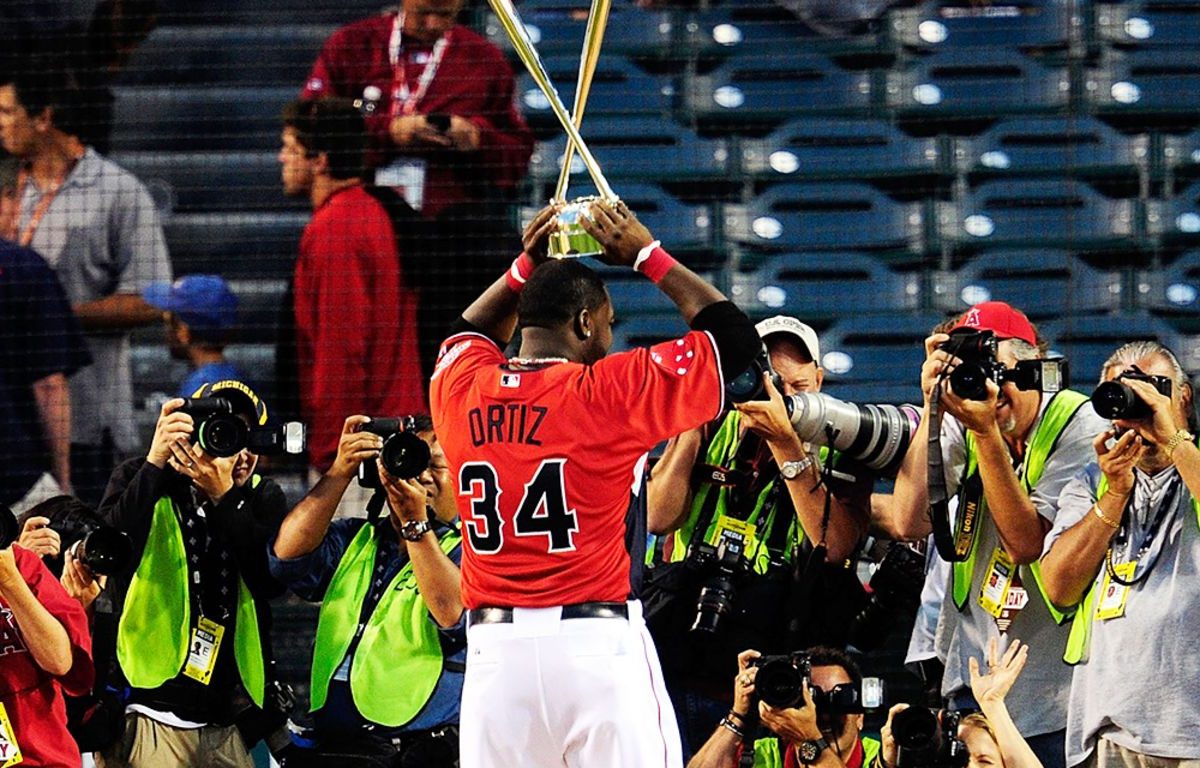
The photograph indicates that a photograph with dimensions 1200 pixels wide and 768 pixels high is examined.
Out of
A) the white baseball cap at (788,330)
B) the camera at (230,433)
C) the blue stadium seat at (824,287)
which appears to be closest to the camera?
the camera at (230,433)

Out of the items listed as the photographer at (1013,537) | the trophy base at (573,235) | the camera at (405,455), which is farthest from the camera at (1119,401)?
the camera at (405,455)

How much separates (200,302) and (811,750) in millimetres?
3586

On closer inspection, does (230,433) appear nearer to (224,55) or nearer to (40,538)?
(40,538)

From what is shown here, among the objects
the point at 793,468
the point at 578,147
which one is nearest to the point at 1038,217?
the point at 793,468

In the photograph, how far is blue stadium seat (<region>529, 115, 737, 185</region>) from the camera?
306 inches

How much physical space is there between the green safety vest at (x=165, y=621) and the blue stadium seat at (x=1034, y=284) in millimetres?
3408

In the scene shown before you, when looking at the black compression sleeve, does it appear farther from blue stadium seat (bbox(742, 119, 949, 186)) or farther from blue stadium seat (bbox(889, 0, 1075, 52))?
blue stadium seat (bbox(889, 0, 1075, 52))

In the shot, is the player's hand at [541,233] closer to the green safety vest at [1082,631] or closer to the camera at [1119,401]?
the camera at [1119,401]

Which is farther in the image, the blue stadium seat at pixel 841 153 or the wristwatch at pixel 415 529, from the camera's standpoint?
the blue stadium seat at pixel 841 153

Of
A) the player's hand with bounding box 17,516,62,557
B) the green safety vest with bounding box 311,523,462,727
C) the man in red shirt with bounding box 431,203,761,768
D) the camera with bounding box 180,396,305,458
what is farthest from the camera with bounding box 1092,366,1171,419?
the player's hand with bounding box 17,516,62,557

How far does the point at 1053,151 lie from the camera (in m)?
7.70

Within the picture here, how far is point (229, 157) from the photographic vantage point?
26.8ft

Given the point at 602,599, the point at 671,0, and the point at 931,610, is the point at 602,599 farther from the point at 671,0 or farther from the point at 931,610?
the point at 671,0

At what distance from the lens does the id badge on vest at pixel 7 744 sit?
Result: 451 cm
